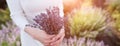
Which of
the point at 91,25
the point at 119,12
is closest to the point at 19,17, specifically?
the point at 91,25

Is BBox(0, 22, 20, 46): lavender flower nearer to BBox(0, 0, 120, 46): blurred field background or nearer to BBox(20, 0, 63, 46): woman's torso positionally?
BBox(0, 0, 120, 46): blurred field background

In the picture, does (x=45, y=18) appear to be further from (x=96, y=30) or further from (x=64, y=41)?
(x=96, y=30)

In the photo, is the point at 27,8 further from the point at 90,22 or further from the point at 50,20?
the point at 90,22

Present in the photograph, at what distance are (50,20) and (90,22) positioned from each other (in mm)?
199

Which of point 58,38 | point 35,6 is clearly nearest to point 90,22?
point 58,38

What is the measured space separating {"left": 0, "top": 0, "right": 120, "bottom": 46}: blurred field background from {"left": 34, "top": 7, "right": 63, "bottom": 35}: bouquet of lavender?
0.04 m

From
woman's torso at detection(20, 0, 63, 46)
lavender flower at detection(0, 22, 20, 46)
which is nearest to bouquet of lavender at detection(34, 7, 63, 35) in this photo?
woman's torso at detection(20, 0, 63, 46)

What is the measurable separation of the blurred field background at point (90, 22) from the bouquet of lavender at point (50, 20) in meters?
0.04

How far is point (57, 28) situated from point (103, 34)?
0.76ft

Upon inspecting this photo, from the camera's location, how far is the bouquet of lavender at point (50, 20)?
4.54 feet

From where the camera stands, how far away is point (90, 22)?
4.67 feet

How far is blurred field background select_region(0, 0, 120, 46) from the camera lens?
55.6 inches

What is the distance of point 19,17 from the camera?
138 centimetres

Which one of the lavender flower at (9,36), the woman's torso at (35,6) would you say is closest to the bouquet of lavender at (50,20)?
the woman's torso at (35,6)
